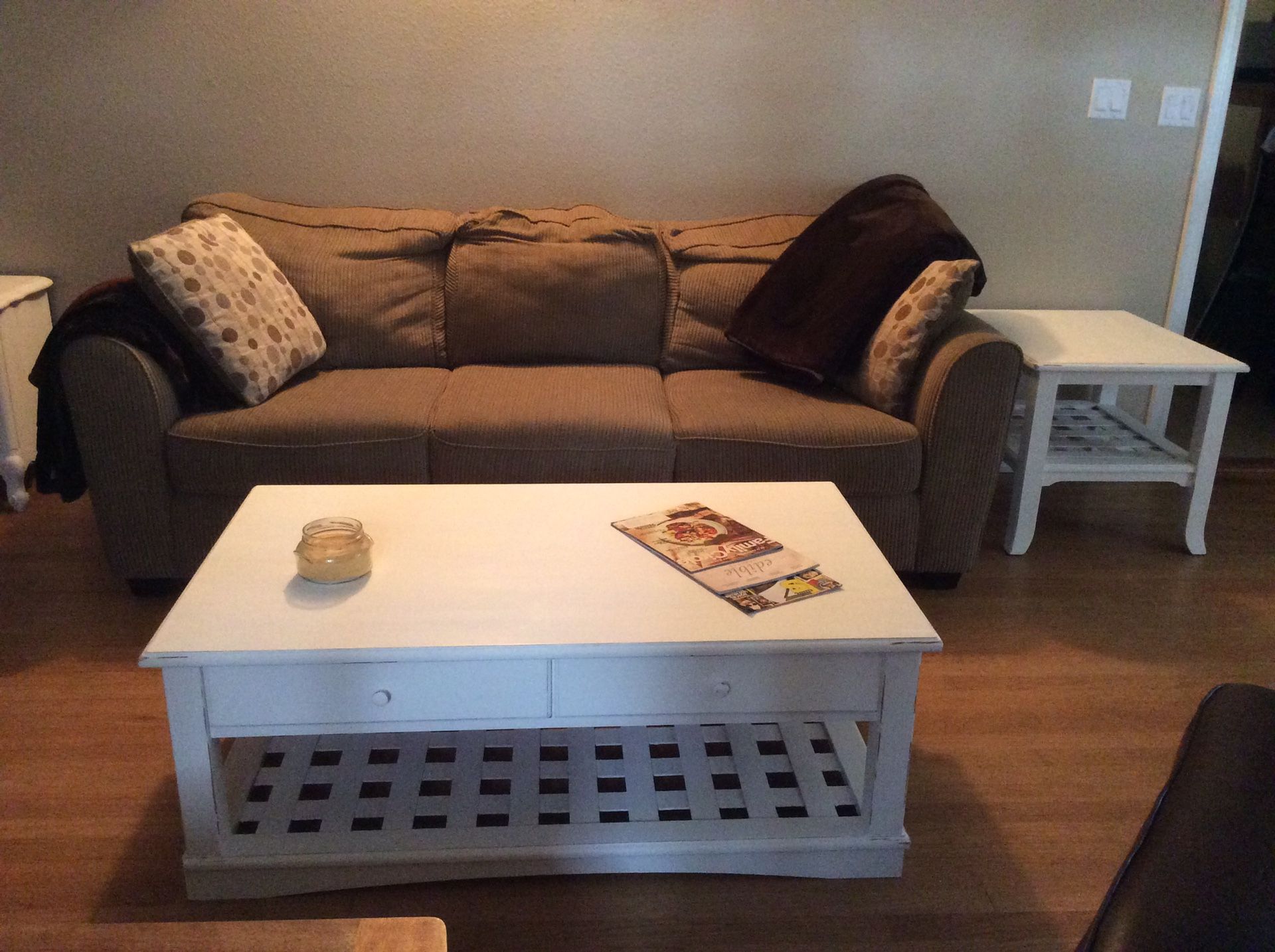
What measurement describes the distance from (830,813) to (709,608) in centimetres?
41

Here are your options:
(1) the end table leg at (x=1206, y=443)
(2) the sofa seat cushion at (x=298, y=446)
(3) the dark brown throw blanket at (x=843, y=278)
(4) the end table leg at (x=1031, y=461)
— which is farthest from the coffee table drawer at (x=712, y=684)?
(1) the end table leg at (x=1206, y=443)

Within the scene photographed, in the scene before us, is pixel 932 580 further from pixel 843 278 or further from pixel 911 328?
pixel 843 278

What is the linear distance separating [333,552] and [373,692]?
0.24m

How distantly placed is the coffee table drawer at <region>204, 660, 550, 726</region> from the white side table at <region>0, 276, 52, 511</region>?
5.98 ft

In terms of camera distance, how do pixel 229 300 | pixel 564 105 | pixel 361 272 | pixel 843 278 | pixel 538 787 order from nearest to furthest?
pixel 538 787 < pixel 229 300 < pixel 843 278 < pixel 361 272 < pixel 564 105

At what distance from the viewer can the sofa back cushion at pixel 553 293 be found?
9.53ft

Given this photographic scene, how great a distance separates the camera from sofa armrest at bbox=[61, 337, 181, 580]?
238 centimetres

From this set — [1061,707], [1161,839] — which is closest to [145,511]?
[1061,707]

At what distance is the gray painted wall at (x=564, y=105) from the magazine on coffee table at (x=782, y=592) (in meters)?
1.81

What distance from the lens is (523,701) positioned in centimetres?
157

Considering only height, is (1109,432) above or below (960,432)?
below

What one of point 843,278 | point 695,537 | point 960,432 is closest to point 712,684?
point 695,537

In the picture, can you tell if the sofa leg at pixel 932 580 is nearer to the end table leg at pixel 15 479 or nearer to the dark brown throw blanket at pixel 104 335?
the dark brown throw blanket at pixel 104 335

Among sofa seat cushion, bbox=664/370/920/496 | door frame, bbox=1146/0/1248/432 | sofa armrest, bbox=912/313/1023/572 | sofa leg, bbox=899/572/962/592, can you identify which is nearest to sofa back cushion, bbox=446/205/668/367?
sofa seat cushion, bbox=664/370/920/496
